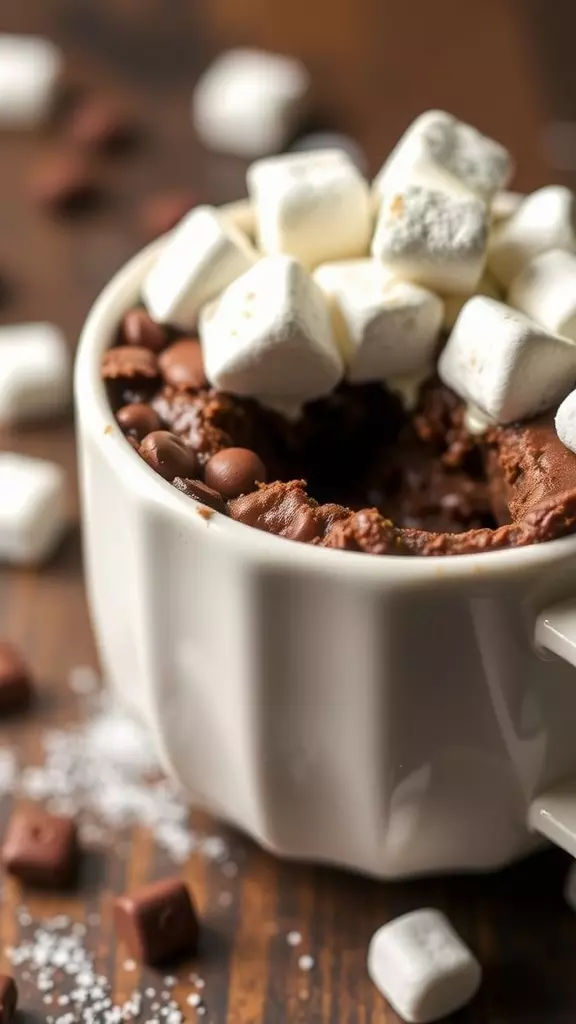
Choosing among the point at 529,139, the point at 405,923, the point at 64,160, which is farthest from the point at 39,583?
the point at 529,139

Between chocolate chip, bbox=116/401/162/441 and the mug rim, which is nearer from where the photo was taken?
the mug rim

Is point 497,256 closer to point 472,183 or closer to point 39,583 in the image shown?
point 472,183

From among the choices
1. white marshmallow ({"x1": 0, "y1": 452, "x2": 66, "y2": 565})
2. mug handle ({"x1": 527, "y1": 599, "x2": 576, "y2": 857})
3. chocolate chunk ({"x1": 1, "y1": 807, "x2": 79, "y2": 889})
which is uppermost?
mug handle ({"x1": 527, "y1": 599, "x2": 576, "y2": 857})

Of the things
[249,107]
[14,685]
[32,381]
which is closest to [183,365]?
[14,685]

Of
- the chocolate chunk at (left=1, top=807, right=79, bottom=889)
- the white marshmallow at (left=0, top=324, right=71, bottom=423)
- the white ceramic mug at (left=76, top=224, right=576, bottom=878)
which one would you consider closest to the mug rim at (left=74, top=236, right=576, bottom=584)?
the white ceramic mug at (left=76, top=224, right=576, bottom=878)

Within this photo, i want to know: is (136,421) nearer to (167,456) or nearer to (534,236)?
(167,456)

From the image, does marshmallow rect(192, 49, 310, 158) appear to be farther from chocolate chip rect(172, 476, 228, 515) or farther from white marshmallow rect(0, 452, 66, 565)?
chocolate chip rect(172, 476, 228, 515)

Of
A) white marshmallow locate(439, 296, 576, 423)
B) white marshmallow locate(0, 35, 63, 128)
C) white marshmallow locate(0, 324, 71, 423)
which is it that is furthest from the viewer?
white marshmallow locate(0, 35, 63, 128)
